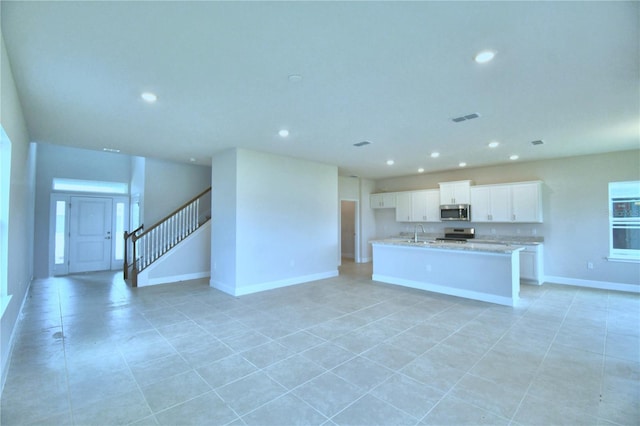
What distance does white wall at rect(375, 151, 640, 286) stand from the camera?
19.1 feet

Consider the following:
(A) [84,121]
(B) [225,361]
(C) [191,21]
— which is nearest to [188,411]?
(B) [225,361]

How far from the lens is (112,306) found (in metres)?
4.71

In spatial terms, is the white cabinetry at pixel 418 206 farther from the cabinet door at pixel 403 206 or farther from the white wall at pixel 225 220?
the white wall at pixel 225 220

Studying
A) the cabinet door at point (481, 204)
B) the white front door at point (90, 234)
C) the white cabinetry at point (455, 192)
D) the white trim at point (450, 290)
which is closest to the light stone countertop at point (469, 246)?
the white trim at point (450, 290)

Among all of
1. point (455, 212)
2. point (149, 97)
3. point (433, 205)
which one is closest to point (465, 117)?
point (149, 97)

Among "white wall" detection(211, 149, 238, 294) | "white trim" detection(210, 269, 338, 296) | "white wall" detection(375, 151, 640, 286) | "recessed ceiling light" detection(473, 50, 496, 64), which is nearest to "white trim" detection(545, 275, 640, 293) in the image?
"white wall" detection(375, 151, 640, 286)

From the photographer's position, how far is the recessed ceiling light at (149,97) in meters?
3.14

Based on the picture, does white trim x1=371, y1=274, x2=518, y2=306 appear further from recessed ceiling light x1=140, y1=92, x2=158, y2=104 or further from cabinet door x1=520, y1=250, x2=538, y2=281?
recessed ceiling light x1=140, y1=92, x2=158, y2=104

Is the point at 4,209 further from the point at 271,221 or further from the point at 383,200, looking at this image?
the point at 383,200

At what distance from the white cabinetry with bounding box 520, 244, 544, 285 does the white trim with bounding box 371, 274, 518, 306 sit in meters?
1.99

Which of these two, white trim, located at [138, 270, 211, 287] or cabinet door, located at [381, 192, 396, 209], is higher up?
cabinet door, located at [381, 192, 396, 209]

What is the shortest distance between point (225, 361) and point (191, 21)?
2956 millimetres

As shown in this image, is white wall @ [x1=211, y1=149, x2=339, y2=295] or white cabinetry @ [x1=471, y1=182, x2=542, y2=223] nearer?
white wall @ [x1=211, y1=149, x2=339, y2=295]

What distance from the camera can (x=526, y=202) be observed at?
258 inches
